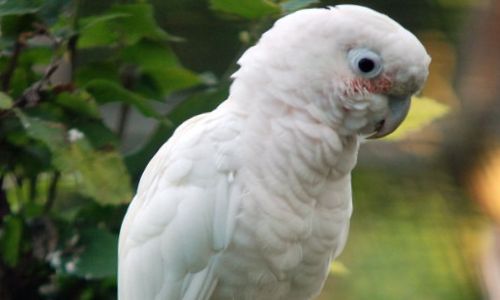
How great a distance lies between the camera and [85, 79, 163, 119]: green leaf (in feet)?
4.53

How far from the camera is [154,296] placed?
1223 millimetres

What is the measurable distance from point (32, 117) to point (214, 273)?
0.35m

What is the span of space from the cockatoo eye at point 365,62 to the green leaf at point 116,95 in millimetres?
377

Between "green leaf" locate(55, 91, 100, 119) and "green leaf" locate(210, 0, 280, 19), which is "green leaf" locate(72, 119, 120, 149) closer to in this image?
"green leaf" locate(55, 91, 100, 119)

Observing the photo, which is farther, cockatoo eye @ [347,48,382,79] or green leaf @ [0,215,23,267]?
green leaf @ [0,215,23,267]

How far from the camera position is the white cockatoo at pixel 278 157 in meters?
1.11

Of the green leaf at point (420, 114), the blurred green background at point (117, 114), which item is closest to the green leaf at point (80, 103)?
the blurred green background at point (117, 114)

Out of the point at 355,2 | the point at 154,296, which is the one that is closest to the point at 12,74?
the point at 154,296

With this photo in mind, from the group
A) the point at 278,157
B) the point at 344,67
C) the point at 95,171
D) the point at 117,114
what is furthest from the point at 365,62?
the point at 117,114

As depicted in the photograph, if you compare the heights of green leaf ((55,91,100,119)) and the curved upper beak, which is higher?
the curved upper beak

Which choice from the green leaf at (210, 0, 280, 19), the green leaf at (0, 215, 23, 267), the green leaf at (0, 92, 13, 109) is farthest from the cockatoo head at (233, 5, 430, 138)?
the green leaf at (0, 215, 23, 267)

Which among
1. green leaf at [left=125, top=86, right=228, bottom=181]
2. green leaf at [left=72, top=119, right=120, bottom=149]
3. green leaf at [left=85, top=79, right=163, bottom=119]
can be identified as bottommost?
green leaf at [left=125, top=86, right=228, bottom=181]

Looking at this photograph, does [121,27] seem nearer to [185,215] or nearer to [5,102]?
[5,102]

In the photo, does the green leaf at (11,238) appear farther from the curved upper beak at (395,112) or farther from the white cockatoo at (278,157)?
the curved upper beak at (395,112)
